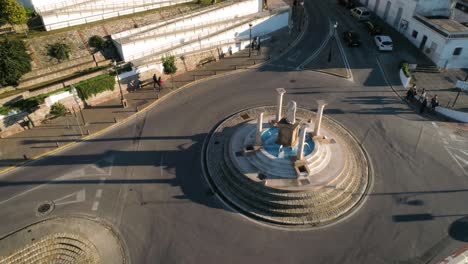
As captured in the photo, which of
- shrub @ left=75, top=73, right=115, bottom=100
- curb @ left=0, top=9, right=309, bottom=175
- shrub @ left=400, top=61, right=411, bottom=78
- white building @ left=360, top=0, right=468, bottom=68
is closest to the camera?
curb @ left=0, top=9, right=309, bottom=175

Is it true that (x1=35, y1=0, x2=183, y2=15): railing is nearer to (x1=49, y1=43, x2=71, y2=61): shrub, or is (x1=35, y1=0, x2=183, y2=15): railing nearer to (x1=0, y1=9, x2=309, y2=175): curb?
(x1=49, y1=43, x2=71, y2=61): shrub

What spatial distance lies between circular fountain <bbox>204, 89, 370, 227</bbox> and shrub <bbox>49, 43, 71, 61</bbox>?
17658 mm

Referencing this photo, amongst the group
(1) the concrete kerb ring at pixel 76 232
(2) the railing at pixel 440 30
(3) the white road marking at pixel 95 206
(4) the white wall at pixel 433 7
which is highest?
(4) the white wall at pixel 433 7

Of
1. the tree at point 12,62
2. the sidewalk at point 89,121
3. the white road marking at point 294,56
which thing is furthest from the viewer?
the white road marking at point 294,56

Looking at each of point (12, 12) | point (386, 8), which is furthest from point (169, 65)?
point (386, 8)

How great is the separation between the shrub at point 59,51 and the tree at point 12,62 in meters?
2.69

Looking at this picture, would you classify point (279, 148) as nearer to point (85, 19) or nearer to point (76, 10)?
point (85, 19)

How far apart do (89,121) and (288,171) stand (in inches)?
751

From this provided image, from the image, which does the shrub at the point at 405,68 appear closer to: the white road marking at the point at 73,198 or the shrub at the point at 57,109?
the white road marking at the point at 73,198

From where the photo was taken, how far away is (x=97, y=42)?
1403 inches

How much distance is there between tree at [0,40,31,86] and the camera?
97.3ft

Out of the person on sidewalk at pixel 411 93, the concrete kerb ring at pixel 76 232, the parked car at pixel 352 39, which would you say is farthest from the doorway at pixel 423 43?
the concrete kerb ring at pixel 76 232

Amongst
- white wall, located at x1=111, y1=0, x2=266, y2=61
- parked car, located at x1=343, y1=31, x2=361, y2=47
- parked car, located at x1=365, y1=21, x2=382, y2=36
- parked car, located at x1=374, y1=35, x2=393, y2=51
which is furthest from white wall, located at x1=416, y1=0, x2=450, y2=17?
white wall, located at x1=111, y1=0, x2=266, y2=61

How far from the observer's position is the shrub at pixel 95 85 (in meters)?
32.4
